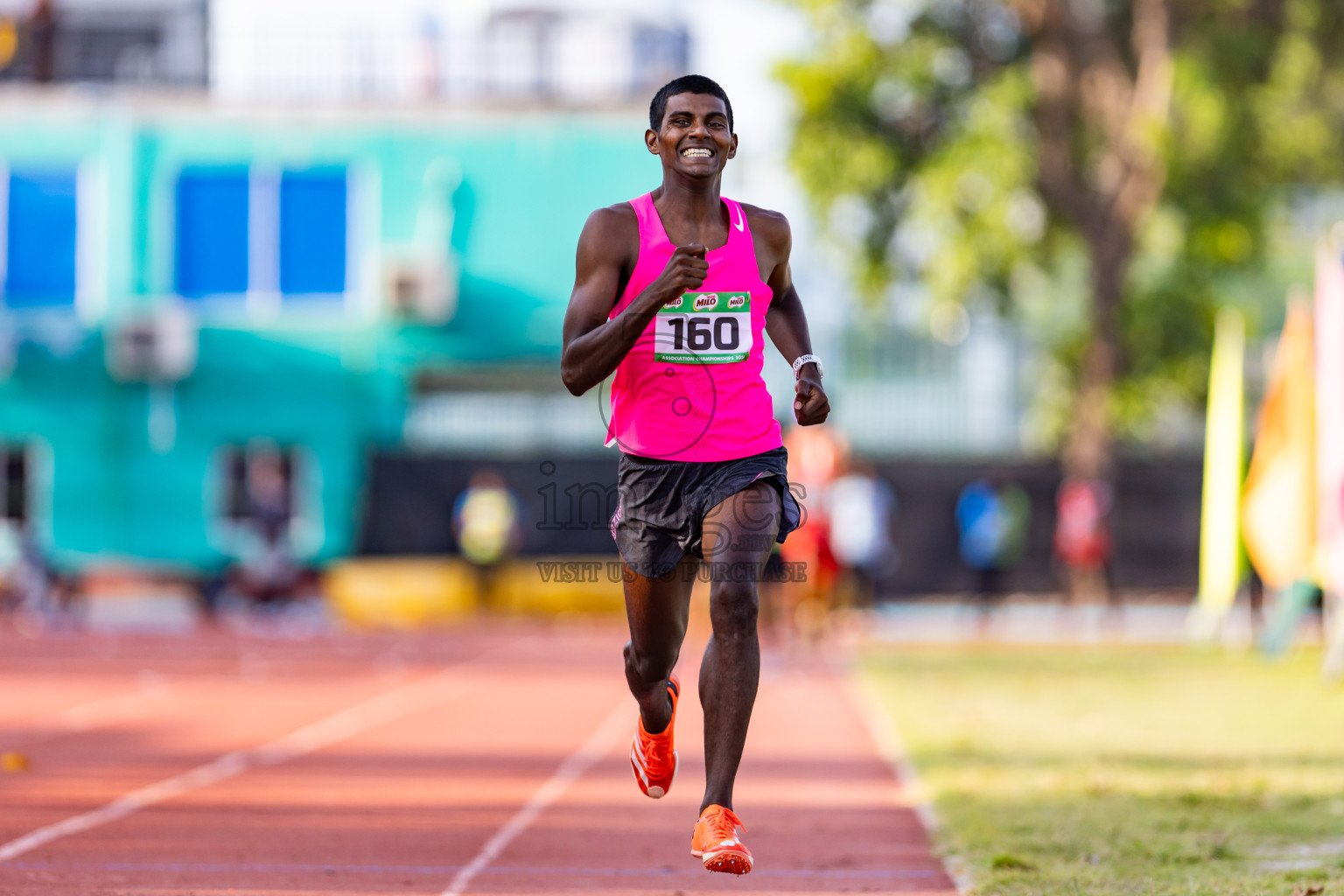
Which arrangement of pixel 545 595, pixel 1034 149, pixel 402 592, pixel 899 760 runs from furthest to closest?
pixel 1034 149, pixel 545 595, pixel 402 592, pixel 899 760

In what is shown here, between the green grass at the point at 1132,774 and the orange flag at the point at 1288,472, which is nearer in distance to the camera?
the green grass at the point at 1132,774

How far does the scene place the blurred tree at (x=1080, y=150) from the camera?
23797mm

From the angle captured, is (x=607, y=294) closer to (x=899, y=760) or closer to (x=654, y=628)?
(x=654, y=628)

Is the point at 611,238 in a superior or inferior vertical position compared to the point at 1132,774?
superior

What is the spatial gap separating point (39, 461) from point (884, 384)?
1266 centimetres

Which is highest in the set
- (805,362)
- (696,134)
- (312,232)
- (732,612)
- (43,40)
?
(43,40)

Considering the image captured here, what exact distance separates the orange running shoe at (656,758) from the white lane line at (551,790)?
0.63 metres

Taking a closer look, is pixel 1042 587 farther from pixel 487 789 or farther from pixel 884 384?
pixel 487 789

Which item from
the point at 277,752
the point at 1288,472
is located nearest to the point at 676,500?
the point at 277,752

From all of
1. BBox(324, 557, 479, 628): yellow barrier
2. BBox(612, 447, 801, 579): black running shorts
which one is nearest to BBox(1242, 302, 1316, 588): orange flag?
BBox(324, 557, 479, 628): yellow barrier

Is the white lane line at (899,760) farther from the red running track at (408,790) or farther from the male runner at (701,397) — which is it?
the male runner at (701,397)

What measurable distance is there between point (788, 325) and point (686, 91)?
2.65 feet

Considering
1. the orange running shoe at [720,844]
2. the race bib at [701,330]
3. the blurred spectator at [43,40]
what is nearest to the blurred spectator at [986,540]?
the race bib at [701,330]

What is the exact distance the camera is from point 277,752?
31.2 ft
